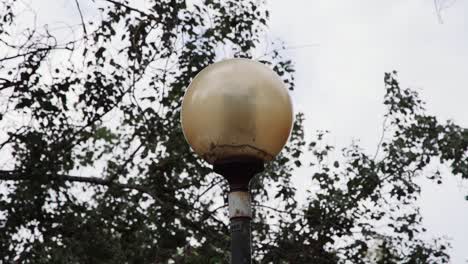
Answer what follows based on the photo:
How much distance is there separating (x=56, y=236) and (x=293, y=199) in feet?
7.92

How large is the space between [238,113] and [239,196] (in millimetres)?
271

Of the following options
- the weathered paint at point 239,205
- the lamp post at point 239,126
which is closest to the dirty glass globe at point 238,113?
the lamp post at point 239,126

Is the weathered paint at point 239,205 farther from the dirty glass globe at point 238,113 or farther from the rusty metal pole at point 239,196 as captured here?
the dirty glass globe at point 238,113

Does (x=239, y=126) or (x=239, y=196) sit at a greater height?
(x=239, y=126)

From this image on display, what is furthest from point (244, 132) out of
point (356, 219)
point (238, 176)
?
point (356, 219)

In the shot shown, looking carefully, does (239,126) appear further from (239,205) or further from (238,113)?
(239,205)

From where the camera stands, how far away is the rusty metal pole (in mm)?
2049

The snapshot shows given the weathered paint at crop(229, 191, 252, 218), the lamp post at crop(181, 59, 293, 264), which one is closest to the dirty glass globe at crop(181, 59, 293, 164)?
the lamp post at crop(181, 59, 293, 264)

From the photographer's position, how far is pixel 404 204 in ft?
23.1

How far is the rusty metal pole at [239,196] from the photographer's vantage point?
6.72 feet

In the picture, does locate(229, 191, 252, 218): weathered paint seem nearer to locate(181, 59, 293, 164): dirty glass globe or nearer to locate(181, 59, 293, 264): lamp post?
locate(181, 59, 293, 264): lamp post

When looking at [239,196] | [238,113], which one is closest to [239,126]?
[238,113]

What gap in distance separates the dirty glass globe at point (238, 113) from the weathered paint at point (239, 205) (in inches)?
4.9

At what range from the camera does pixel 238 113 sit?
2.08 m
